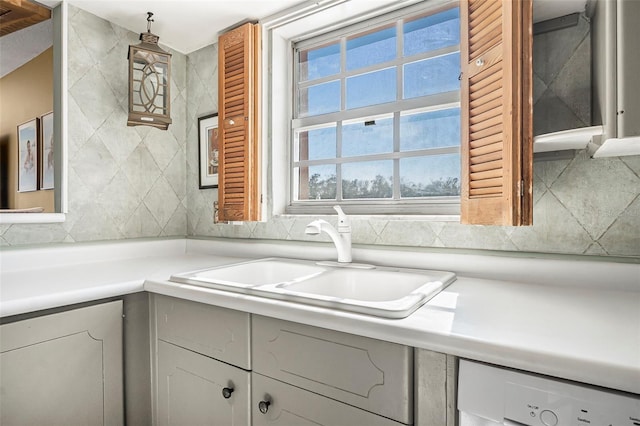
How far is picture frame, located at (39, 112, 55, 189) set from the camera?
1934mm

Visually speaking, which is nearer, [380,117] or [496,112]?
[496,112]

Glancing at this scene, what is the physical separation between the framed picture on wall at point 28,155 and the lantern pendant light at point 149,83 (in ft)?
2.32

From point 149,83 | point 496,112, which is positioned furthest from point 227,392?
point 149,83

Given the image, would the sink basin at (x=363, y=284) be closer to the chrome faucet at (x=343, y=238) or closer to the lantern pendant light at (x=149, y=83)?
the chrome faucet at (x=343, y=238)

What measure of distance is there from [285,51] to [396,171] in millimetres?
1000

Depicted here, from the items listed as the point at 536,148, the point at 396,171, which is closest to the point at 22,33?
the point at 396,171

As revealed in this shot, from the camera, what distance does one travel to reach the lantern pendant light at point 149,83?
193 cm

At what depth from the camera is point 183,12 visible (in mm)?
1911

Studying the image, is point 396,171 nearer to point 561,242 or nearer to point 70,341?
point 561,242

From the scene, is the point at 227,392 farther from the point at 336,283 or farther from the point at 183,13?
the point at 183,13

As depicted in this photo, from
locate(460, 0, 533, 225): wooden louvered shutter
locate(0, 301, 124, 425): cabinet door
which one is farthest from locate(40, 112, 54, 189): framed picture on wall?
locate(460, 0, 533, 225): wooden louvered shutter

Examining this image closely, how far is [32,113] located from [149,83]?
93cm

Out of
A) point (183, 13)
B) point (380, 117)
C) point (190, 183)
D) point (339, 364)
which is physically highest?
point (183, 13)

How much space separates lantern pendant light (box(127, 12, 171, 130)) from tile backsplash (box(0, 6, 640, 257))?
6.0 inches
